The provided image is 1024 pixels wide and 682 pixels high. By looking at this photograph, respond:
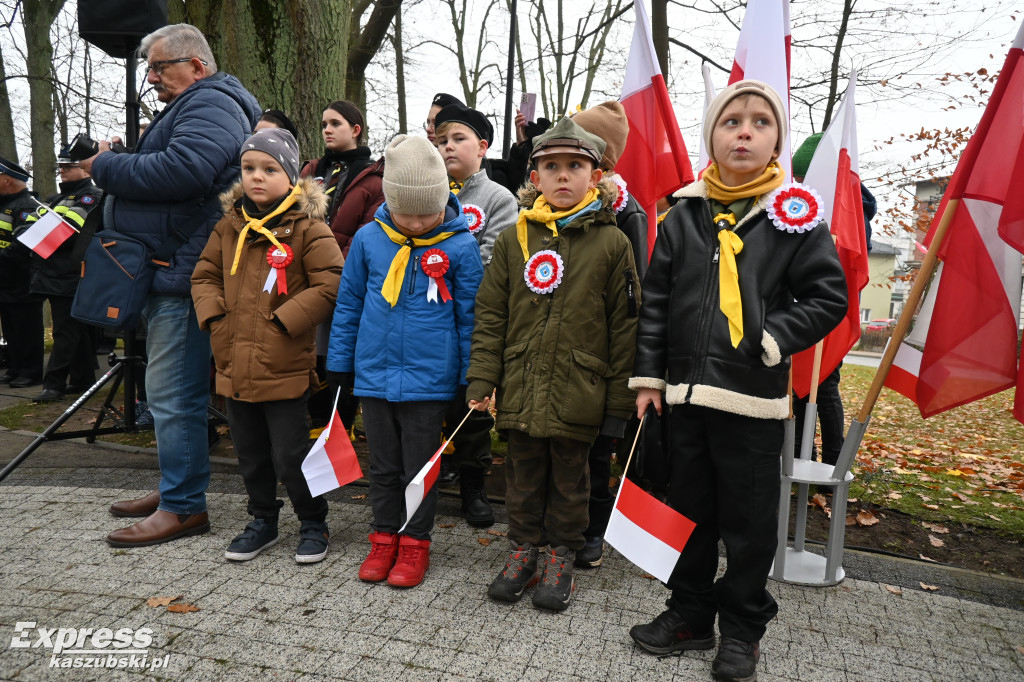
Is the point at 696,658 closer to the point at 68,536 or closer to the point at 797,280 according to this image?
the point at 797,280

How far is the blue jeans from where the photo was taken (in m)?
3.49

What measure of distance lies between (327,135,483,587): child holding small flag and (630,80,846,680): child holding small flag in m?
0.94

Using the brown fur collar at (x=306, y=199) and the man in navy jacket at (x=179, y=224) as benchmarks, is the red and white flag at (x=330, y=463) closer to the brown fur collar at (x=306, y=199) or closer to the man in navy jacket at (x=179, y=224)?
the man in navy jacket at (x=179, y=224)

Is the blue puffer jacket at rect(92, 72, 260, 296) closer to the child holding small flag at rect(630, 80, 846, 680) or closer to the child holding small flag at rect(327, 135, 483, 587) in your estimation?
the child holding small flag at rect(327, 135, 483, 587)

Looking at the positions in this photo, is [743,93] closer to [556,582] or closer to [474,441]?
[556,582]

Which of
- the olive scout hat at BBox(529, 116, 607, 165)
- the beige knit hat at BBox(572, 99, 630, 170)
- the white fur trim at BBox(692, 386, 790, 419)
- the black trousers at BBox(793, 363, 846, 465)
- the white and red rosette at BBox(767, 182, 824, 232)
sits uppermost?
the beige knit hat at BBox(572, 99, 630, 170)

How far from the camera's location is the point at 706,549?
2625 millimetres

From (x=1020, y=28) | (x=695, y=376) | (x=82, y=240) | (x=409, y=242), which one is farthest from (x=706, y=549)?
(x=82, y=240)

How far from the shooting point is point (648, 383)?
8.49 ft

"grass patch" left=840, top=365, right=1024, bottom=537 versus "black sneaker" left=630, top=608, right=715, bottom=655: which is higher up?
"black sneaker" left=630, top=608, right=715, bottom=655

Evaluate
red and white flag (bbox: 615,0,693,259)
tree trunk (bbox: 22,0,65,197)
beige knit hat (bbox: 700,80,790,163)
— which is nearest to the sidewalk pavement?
beige knit hat (bbox: 700,80,790,163)

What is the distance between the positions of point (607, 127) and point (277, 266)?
173cm

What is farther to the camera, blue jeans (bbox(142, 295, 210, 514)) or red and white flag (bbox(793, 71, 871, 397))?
blue jeans (bbox(142, 295, 210, 514))

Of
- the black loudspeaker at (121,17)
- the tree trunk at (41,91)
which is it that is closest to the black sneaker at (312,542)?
the black loudspeaker at (121,17)
